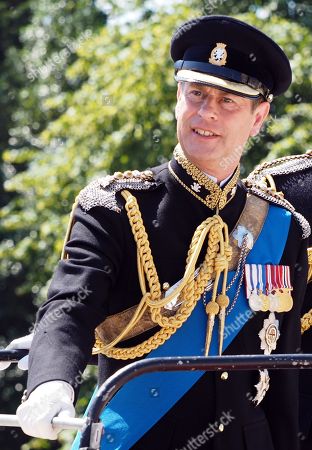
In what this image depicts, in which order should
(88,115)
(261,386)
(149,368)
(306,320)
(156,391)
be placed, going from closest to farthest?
(149,368) → (156,391) → (261,386) → (306,320) → (88,115)

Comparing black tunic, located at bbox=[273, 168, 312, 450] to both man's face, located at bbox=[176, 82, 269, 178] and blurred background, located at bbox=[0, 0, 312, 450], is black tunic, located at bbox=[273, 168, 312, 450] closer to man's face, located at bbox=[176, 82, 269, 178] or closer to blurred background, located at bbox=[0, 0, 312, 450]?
man's face, located at bbox=[176, 82, 269, 178]

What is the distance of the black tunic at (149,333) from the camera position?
135 inches

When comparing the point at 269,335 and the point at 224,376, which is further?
the point at 269,335

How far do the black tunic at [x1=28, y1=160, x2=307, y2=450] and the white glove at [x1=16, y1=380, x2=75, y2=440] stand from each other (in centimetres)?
8

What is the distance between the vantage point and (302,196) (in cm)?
434

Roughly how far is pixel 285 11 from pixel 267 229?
16.9 ft

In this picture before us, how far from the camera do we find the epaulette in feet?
13.6

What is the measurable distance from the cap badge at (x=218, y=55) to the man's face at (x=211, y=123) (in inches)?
4.1

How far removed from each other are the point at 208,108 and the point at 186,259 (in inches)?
18.5

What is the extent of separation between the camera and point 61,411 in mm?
3102

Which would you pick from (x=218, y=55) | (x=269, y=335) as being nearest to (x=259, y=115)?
(x=218, y=55)

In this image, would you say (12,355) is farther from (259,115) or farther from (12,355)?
(259,115)

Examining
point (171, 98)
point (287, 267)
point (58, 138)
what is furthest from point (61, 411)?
point (58, 138)

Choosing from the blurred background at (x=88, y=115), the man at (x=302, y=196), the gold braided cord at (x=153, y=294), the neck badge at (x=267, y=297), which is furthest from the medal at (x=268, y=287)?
the blurred background at (x=88, y=115)
